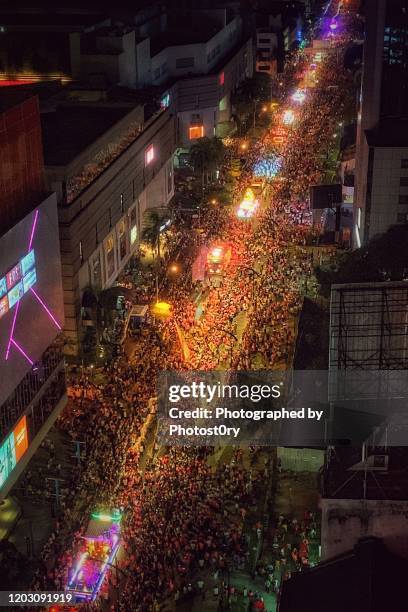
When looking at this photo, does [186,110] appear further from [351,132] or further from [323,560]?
[323,560]

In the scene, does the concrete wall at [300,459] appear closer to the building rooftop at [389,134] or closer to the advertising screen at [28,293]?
the advertising screen at [28,293]

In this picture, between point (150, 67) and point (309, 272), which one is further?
point (150, 67)

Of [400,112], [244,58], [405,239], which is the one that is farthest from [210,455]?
[244,58]

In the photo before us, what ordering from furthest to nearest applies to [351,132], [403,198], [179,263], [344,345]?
[351,132] < [179,263] < [403,198] < [344,345]

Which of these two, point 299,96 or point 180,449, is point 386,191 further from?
point 299,96

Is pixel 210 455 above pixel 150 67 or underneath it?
underneath

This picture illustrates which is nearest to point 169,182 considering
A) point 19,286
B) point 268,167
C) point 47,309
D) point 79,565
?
point 268,167
